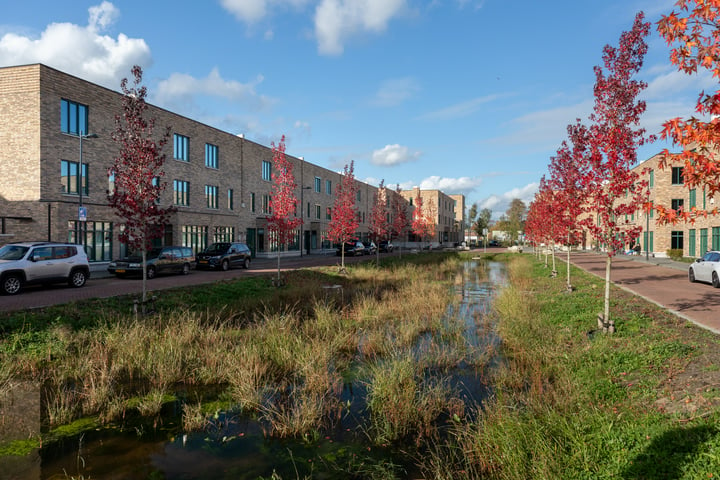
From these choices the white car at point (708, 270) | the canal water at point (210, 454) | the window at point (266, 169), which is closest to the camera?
the canal water at point (210, 454)

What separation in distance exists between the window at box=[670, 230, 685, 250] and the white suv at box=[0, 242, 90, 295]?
4784cm

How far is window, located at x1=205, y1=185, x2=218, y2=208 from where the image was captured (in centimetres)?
3269

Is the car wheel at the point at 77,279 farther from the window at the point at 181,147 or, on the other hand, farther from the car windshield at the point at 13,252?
the window at the point at 181,147

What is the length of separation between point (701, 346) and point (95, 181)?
Answer: 27.0 meters

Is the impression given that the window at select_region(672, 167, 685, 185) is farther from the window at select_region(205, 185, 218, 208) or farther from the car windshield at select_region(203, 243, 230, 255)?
the window at select_region(205, 185, 218, 208)

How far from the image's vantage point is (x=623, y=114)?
30.9ft

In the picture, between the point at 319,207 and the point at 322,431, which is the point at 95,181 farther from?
the point at 319,207

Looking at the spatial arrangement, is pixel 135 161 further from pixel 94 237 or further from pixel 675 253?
pixel 675 253

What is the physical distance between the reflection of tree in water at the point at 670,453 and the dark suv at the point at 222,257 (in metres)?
23.1

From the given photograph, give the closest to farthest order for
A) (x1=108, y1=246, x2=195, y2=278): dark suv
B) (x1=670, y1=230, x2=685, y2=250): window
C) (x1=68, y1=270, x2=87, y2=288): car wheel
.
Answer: (x1=68, y1=270, x2=87, y2=288): car wheel, (x1=108, y1=246, x2=195, y2=278): dark suv, (x1=670, y1=230, x2=685, y2=250): window

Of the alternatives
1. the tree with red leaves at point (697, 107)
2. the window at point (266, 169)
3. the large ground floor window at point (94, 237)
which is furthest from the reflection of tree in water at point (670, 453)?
the window at point (266, 169)

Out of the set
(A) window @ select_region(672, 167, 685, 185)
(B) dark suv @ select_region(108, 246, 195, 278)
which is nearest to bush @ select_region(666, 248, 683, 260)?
(A) window @ select_region(672, 167, 685, 185)

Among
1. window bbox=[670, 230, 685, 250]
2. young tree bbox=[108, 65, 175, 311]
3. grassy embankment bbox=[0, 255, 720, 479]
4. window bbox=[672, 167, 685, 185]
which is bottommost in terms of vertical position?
grassy embankment bbox=[0, 255, 720, 479]

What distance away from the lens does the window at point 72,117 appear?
→ 21.6 meters
